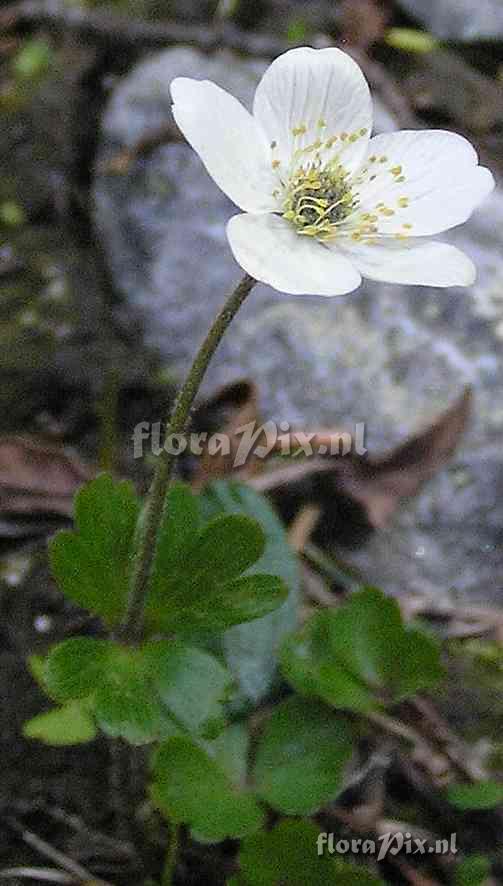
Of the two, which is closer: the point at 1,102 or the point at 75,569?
the point at 75,569

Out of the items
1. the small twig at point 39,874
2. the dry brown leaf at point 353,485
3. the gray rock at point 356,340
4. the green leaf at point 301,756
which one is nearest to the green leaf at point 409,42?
the gray rock at point 356,340

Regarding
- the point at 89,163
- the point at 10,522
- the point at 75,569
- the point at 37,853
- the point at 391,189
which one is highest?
the point at 391,189

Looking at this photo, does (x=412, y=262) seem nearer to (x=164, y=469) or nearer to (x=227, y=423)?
(x=164, y=469)

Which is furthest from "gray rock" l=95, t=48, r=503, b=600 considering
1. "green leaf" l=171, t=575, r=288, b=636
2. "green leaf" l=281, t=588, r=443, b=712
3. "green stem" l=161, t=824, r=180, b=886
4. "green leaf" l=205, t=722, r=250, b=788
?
"green leaf" l=171, t=575, r=288, b=636

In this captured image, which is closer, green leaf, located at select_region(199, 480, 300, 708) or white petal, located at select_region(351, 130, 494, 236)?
white petal, located at select_region(351, 130, 494, 236)

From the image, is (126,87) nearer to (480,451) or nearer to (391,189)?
(480,451)

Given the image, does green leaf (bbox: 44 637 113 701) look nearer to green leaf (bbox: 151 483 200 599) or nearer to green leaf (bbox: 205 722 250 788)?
green leaf (bbox: 151 483 200 599)

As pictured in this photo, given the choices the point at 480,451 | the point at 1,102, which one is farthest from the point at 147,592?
the point at 1,102
